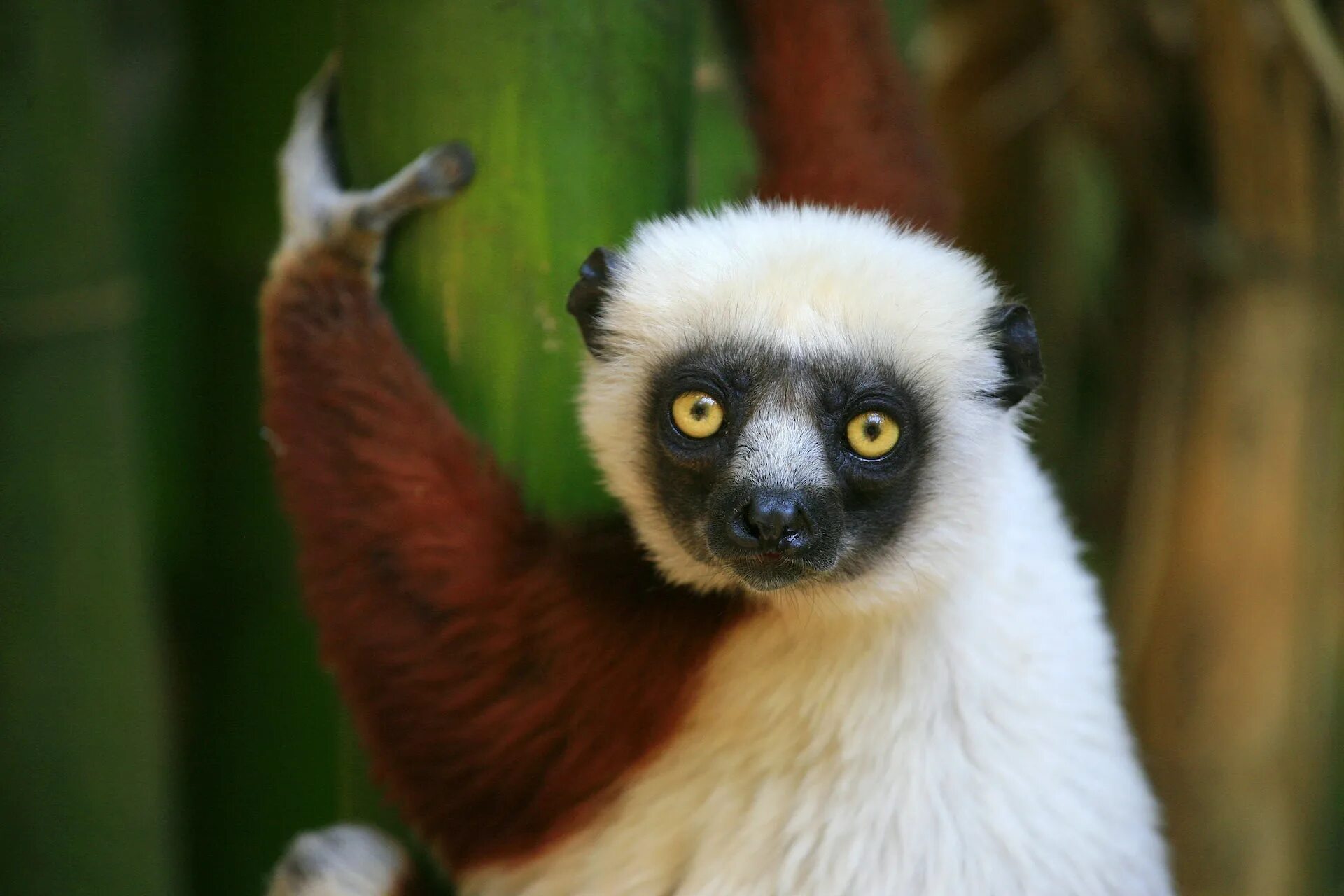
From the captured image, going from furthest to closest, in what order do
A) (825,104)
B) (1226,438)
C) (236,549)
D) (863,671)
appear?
(1226,438) → (236,549) → (825,104) → (863,671)

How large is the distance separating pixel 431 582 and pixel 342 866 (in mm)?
447

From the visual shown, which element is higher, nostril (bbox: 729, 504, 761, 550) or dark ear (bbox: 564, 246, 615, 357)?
dark ear (bbox: 564, 246, 615, 357)

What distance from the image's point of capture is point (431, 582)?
182cm

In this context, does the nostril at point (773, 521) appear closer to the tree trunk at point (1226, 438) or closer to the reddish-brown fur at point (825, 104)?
the reddish-brown fur at point (825, 104)

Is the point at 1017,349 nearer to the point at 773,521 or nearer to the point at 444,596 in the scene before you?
the point at 773,521

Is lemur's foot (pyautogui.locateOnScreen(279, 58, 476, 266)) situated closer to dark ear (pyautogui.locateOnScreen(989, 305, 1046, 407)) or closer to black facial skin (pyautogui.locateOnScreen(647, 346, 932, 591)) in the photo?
black facial skin (pyautogui.locateOnScreen(647, 346, 932, 591))

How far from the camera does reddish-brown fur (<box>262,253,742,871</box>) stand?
1.80 metres

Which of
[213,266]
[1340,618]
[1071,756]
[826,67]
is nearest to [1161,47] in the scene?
[826,67]

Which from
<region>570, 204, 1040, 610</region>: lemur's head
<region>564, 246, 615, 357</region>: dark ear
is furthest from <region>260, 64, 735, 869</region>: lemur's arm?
<region>564, 246, 615, 357</region>: dark ear

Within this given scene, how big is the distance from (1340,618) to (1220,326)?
40.9 inches

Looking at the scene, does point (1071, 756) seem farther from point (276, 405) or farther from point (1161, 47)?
point (1161, 47)

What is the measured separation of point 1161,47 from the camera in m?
3.12

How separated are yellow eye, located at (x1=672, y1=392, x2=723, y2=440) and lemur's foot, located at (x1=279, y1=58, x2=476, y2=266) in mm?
409

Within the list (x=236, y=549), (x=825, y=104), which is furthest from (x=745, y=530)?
(x=236, y=549)
